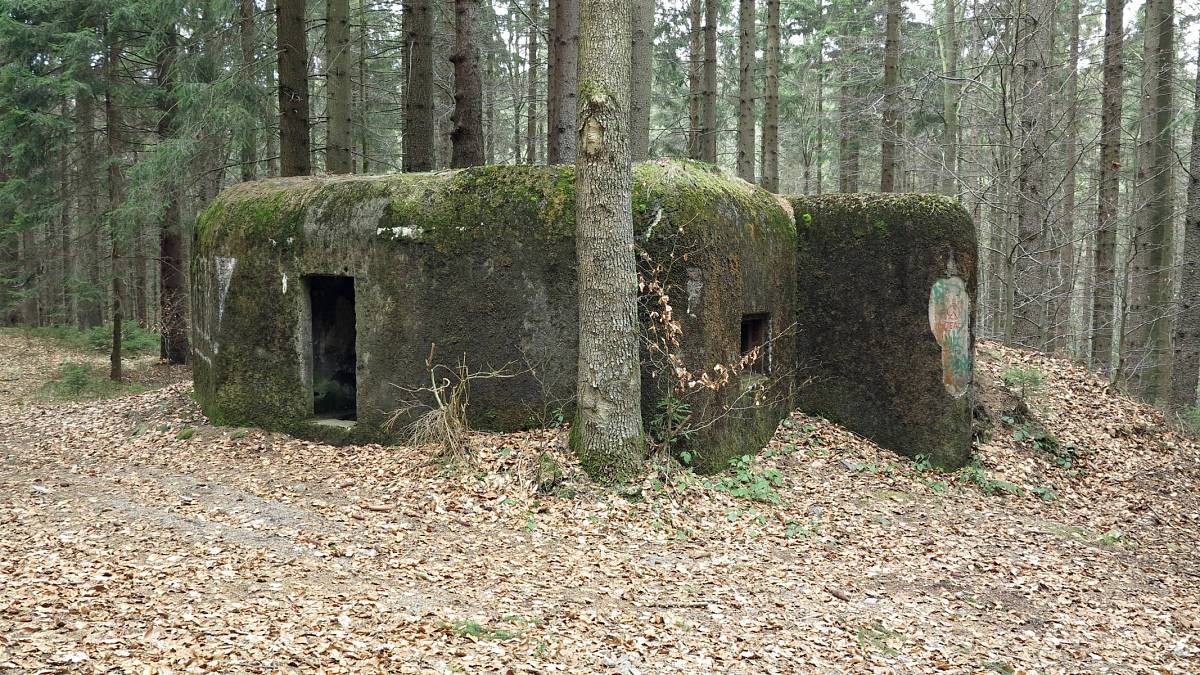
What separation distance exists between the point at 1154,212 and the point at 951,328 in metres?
6.21

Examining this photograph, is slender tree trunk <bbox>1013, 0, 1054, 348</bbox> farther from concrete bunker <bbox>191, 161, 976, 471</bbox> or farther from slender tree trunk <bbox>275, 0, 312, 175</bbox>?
slender tree trunk <bbox>275, 0, 312, 175</bbox>

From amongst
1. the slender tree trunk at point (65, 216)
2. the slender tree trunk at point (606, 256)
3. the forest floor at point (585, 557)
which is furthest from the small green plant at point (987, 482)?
the slender tree trunk at point (65, 216)

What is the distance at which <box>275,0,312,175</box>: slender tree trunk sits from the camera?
9617 mm

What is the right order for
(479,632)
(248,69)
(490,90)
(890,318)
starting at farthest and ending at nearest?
(490,90)
(248,69)
(890,318)
(479,632)

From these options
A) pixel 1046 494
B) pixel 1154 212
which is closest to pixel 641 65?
pixel 1046 494

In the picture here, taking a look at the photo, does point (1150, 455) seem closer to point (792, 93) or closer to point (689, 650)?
point (689, 650)

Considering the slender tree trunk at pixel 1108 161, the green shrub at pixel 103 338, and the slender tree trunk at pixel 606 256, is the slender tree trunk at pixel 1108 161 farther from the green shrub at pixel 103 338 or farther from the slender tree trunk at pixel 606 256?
the green shrub at pixel 103 338

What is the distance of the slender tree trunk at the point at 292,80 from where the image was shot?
9617 mm

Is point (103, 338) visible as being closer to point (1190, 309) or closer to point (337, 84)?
point (337, 84)

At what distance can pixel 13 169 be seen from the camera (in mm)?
16422

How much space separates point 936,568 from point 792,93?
1843cm

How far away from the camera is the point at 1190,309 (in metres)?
10.1

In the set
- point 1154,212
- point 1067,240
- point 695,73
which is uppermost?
point 695,73

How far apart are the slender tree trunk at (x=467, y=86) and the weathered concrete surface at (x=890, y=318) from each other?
13.1ft
